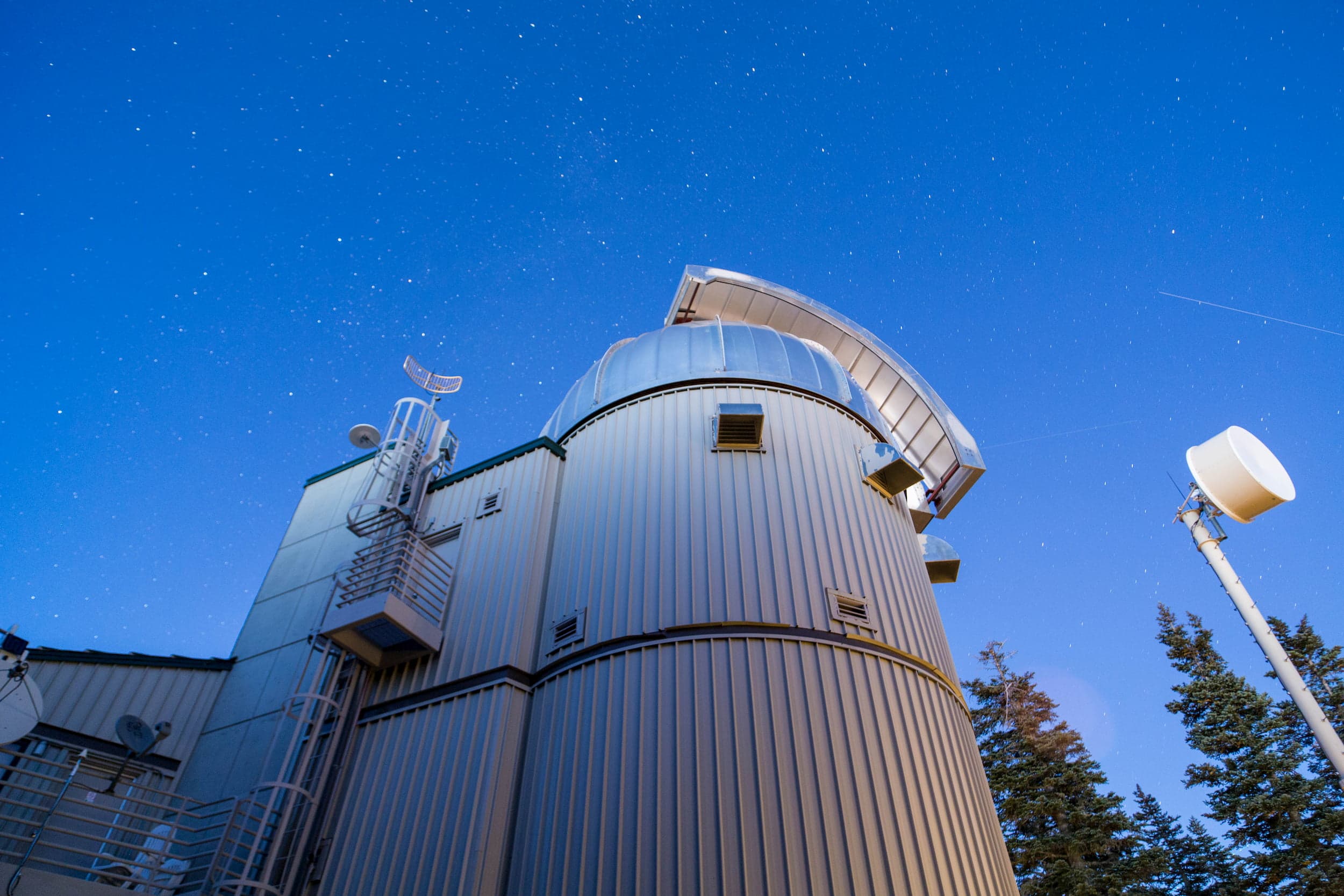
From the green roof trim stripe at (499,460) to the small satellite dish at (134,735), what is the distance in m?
6.09

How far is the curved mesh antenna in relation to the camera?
1573 centimetres

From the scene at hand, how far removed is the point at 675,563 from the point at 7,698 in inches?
305

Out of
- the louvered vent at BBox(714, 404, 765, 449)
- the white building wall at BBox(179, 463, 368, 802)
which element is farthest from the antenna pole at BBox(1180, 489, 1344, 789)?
the white building wall at BBox(179, 463, 368, 802)

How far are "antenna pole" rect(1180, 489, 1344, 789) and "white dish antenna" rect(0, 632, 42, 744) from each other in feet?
68.1

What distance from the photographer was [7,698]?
8.27 metres

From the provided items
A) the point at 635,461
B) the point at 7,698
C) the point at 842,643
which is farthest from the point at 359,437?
the point at 842,643

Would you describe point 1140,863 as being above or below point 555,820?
above

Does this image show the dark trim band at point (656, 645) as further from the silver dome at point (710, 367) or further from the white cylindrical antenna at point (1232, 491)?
the white cylindrical antenna at point (1232, 491)

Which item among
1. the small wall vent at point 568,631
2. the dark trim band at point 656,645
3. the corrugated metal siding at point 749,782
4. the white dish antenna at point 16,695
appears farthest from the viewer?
the small wall vent at point 568,631

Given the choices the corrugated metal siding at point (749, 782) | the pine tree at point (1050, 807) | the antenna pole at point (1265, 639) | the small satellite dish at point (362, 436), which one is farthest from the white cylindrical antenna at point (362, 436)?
the pine tree at point (1050, 807)

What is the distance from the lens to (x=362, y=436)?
49.4ft

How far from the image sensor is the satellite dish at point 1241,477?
18.1 m

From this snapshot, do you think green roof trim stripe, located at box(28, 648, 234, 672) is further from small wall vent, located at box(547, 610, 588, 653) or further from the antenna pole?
the antenna pole

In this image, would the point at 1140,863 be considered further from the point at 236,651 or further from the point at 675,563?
the point at 236,651
